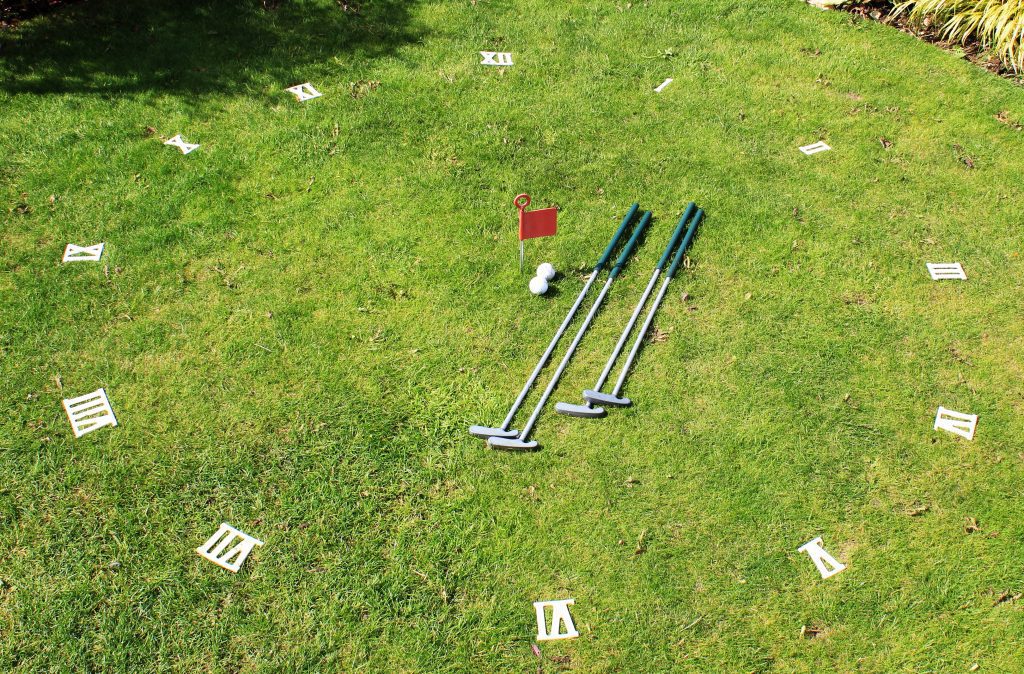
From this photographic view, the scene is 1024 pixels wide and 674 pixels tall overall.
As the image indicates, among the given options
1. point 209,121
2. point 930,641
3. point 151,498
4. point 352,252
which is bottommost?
point 930,641

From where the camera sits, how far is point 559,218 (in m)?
6.50

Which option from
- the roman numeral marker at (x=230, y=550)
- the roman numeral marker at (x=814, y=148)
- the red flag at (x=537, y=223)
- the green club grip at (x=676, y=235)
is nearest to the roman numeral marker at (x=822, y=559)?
the green club grip at (x=676, y=235)

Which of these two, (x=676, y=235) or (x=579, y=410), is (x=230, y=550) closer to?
(x=579, y=410)

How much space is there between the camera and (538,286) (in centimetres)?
578

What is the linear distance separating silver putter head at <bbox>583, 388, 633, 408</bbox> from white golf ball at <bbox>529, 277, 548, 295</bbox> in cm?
105

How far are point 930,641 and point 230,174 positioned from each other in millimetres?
6624

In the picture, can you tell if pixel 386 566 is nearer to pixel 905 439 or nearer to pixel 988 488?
pixel 905 439

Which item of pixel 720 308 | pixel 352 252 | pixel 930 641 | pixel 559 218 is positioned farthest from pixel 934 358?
pixel 352 252

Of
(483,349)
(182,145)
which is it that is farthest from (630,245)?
(182,145)

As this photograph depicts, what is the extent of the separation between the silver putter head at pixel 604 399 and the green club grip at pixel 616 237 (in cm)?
124

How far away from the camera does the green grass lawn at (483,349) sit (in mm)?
4215

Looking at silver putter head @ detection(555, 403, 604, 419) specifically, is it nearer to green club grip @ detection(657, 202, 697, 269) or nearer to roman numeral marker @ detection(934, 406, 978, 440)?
green club grip @ detection(657, 202, 697, 269)

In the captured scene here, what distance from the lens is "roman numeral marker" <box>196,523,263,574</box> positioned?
4352 mm

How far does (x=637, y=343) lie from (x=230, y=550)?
317 centimetres
